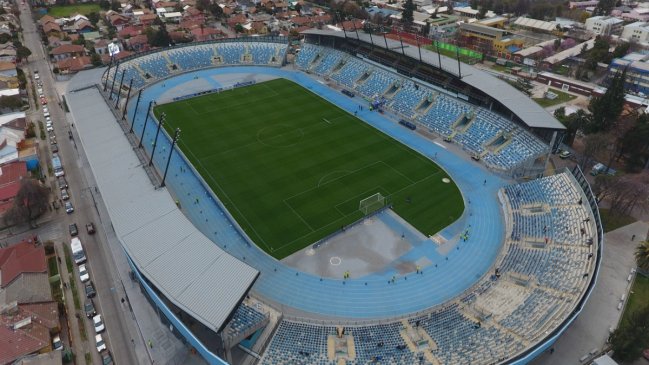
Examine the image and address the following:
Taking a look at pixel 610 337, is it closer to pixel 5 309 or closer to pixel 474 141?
pixel 474 141

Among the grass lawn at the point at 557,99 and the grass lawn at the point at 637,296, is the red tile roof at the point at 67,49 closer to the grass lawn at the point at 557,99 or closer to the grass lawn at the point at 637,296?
the grass lawn at the point at 557,99

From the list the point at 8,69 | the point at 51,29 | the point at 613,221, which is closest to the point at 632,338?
the point at 613,221

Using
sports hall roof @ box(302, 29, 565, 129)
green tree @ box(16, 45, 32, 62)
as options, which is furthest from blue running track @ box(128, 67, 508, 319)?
green tree @ box(16, 45, 32, 62)

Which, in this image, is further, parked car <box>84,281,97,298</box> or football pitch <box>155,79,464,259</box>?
football pitch <box>155,79,464,259</box>

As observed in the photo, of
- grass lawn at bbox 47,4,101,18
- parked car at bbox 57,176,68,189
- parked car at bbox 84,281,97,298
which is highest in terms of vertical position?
grass lawn at bbox 47,4,101,18

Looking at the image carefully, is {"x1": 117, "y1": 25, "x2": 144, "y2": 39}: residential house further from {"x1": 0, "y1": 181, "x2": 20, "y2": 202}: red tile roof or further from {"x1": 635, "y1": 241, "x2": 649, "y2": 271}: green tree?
{"x1": 635, "y1": 241, "x2": 649, "y2": 271}: green tree

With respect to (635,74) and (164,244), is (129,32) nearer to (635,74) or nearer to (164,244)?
(164,244)
